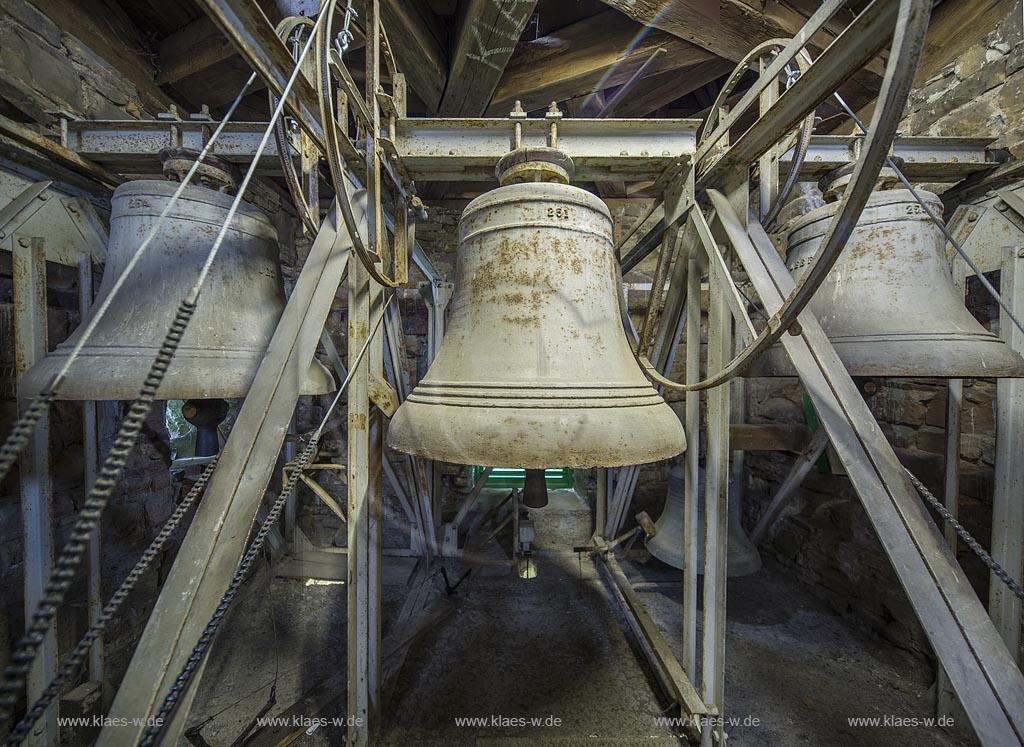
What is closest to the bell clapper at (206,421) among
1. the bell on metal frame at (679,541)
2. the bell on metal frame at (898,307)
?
the bell on metal frame at (898,307)

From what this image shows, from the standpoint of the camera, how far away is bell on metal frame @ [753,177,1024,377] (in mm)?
981

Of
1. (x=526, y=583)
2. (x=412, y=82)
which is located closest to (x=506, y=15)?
(x=412, y=82)

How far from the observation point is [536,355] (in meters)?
0.85

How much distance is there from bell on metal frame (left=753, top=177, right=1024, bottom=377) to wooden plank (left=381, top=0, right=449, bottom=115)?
1.64 meters

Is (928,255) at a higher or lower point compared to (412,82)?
lower

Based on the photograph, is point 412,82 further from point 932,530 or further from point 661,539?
point 661,539

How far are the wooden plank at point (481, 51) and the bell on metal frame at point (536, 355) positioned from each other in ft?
2.67

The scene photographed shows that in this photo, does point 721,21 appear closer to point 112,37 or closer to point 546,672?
point 112,37

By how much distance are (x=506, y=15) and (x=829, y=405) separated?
5.50ft

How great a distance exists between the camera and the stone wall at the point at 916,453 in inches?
58.0

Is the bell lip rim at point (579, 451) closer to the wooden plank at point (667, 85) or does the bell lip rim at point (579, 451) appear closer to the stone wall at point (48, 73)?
the stone wall at point (48, 73)

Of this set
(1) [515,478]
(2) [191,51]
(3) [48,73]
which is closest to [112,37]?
(2) [191,51]

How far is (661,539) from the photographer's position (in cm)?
200

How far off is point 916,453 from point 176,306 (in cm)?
313
